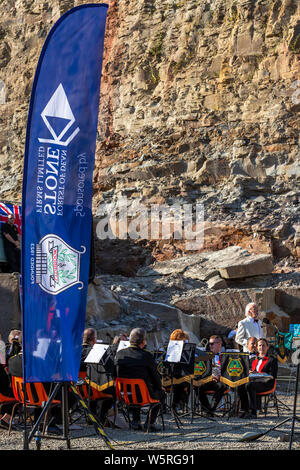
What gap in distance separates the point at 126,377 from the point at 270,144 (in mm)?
20466

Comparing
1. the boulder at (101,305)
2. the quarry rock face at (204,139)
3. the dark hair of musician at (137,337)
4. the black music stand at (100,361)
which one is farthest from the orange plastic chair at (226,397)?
the quarry rock face at (204,139)

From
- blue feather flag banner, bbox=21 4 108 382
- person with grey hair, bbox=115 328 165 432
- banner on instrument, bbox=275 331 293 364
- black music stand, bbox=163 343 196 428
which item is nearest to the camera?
blue feather flag banner, bbox=21 4 108 382

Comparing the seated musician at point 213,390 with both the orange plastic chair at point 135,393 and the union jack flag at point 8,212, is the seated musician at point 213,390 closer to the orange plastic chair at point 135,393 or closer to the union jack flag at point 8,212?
the orange plastic chair at point 135,393

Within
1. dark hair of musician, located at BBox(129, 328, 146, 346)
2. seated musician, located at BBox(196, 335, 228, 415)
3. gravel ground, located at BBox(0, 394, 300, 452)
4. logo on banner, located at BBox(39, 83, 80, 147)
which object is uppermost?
logo on banner, located at BBox(39, 83, 80, 147)

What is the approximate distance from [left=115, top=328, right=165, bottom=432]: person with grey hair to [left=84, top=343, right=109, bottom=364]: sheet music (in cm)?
19

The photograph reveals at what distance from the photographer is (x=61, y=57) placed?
709 cm

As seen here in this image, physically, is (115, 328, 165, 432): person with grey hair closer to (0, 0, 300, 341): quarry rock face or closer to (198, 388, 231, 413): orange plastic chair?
(198, 388, 231, 413): orange plastic chair

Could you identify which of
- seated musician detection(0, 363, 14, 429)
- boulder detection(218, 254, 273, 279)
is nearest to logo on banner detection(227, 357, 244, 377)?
seated musician detection(0, 363, 14, 429)

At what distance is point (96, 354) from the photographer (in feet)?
31.1

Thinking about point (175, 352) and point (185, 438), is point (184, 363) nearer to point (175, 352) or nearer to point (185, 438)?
point (175, 352)

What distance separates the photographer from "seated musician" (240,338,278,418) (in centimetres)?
1062

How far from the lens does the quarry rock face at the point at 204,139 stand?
26.0 metres

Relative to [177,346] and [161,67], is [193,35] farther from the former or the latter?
[177,346]

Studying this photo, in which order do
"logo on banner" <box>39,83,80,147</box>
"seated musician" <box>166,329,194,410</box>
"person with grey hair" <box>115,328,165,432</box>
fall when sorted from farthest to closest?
"seated musician" <box>166,329,194,410</box>
"person with grey hair" <box>115,328,165,432</box>
"logo on banner" <box>39,83,80,147</box>
